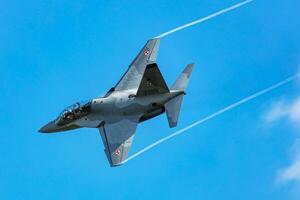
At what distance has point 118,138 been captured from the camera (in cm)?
6338

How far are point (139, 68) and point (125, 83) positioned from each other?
2.39m

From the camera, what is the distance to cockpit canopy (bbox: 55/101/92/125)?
6588 cm

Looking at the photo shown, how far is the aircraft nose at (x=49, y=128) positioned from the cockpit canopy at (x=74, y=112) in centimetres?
89

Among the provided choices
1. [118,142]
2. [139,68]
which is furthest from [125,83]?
[118,142]

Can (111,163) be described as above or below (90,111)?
below

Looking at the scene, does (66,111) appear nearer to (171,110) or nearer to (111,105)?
(111,105)

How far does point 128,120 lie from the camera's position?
64.9m

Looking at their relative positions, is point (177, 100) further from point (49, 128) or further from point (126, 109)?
point (49, 128)

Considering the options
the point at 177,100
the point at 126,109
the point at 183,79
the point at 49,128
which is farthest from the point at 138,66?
the point at 49,128

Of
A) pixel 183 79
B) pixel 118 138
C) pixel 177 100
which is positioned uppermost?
pixel 183 79

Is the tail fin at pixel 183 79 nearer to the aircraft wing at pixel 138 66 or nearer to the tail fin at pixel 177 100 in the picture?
the tail fin at pixel 177 100

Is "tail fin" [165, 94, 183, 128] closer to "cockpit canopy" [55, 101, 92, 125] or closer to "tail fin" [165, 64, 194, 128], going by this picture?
"tail fin" [165, 64, 194, 128]

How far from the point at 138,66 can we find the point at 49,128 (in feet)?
33.3

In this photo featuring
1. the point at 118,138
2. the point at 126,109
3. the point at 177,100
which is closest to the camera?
the point at 118,138
